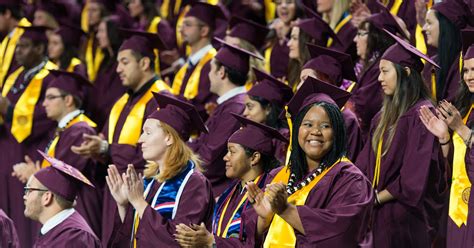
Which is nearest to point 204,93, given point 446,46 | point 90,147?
point 90,147

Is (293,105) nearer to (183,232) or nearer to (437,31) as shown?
(183,232)

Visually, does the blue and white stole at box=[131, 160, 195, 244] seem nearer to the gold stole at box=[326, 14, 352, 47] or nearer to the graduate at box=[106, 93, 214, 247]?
the graduate at box=[106, 93, 214, 247]

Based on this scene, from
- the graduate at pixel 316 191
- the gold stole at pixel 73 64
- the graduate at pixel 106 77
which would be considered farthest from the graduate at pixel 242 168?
the gold stole at pixel 73 64

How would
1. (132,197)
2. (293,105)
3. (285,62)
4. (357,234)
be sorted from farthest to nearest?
1. (285,62)
2. (132,197)
3. (293,105)
4. (357,234)

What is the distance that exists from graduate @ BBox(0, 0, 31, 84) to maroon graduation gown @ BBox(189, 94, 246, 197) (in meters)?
3.08

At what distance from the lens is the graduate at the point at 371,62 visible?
24.6 ft

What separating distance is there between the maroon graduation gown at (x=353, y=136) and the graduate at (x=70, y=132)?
2.32 metres

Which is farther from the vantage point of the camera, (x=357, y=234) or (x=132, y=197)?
(x=132, y=197)


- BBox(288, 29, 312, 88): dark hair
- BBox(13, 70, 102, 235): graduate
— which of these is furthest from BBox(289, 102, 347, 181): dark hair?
BBox(13, 70, 102, 235): graduate

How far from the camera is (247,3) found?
35.1 feet

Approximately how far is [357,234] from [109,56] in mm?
5759

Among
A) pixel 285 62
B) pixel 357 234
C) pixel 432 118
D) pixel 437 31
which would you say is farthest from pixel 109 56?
pixel 357 234

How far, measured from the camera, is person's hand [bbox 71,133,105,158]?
802cm

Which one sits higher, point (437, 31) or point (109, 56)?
point (437, 31)
